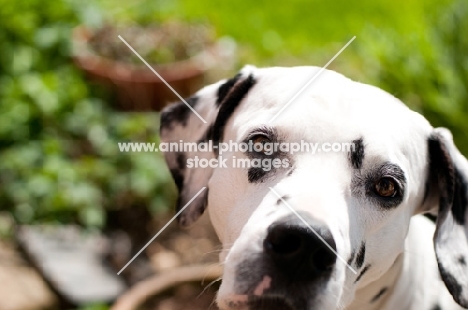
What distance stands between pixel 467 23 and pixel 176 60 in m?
2.36

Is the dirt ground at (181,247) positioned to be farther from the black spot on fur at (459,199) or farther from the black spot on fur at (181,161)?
the black spot on fur at (459,199)

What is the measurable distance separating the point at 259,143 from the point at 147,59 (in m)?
3.23

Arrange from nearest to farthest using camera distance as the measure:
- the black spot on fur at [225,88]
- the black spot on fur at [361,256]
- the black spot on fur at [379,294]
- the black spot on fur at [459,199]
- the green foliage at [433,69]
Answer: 1. the black spot on fur at [361,256]
2. the black spot on fur at [459,199]
3. the black spot on fur at [379,294]
4. the black spot on fur at [225,88]
5. the green foliage at [433,69]

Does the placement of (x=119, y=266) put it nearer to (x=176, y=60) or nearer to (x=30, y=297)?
(x=30, y=297)

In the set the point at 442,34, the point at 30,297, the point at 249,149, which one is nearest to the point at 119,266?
the point at 30,297

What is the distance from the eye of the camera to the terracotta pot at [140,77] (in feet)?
17.1

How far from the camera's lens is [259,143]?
7.61ft

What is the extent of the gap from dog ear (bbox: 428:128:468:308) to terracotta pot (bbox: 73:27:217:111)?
3.02m

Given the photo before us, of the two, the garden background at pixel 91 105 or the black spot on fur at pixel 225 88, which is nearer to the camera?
the black spot on fur at pixel 225 88

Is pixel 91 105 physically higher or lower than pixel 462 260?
lower

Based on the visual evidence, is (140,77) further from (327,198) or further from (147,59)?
(327,198)

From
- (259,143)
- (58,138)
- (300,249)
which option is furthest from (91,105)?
(300,249)

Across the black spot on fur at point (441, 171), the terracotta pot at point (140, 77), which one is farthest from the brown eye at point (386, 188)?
the terracotta pot at point (140, 77)

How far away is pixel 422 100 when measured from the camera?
4469 millimetres
